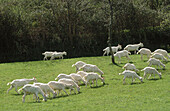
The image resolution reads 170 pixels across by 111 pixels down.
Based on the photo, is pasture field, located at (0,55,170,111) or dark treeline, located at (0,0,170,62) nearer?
pasture field, located at (0,55,170,111)

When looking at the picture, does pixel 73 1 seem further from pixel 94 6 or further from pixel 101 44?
pixel 101 44

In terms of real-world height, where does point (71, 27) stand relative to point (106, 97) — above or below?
above

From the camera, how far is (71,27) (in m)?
47.2

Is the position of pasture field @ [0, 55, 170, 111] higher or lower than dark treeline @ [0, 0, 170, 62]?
lower

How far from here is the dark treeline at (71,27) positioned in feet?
137

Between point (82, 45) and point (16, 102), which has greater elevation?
point (82, 45)

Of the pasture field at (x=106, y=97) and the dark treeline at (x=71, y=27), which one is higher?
the dark treeline at (x=71, y=27)

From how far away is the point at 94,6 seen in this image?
4950 cm

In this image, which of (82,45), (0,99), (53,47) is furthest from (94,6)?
(0,99)

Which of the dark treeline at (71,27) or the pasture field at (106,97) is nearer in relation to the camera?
the pasture field at (106,97)

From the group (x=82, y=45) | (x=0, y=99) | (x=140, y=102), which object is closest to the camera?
(x=140, y=102)

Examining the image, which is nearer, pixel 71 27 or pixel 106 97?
pixel 106 97

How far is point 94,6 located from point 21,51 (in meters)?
15.7

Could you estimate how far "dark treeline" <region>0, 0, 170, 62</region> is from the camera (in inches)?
1641
